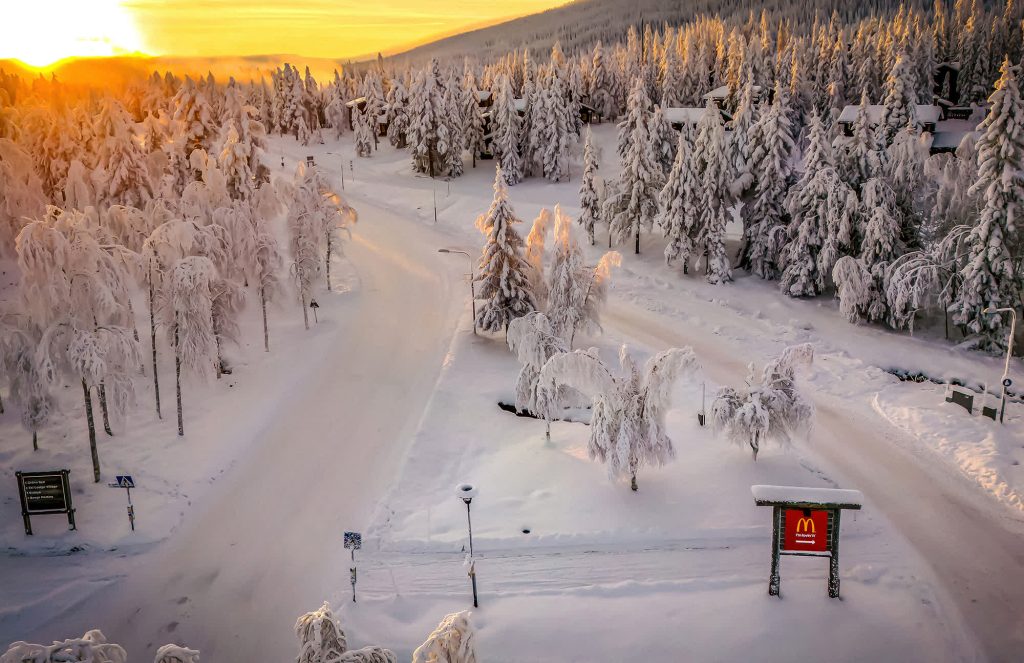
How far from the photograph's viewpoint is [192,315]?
87.9 ft

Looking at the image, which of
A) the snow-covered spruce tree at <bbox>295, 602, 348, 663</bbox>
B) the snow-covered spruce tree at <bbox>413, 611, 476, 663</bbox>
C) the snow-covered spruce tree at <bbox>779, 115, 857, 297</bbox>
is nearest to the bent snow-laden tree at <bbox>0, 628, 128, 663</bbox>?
the snow-covered spruce tree at <bbox>295, 602, 348, 663</bbox>

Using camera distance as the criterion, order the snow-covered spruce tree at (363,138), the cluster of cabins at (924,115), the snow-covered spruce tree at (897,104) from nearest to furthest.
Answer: the snow-covered spruce tree at (897,104)
the cluster of cabins at (924,115)
the snow-covered spruce tree at (363,138)

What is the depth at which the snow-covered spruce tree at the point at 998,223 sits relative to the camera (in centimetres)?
3178

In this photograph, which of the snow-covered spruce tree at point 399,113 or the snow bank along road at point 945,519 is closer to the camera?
the snow bank along road at point 945,519

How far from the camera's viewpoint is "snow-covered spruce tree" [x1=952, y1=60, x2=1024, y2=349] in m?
31.8

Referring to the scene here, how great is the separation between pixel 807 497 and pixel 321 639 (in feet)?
41.2

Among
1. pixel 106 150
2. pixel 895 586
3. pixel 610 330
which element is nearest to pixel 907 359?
pixel 610 330

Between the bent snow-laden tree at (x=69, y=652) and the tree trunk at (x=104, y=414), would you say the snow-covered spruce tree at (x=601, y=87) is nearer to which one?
the tree trunk at (x=104, y=414)

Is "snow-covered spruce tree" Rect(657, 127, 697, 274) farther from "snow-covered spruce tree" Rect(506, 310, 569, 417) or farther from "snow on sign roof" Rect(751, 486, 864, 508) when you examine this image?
"snow on sign roof" Rect(751, 486, 864, 508)

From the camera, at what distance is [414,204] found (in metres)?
69.9

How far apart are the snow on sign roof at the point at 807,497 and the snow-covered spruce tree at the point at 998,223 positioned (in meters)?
20.1

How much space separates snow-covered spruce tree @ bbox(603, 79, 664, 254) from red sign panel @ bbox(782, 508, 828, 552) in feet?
113

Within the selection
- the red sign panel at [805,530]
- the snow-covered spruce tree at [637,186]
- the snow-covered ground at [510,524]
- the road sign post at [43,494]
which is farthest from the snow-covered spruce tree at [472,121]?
the red sign panel at [805,530]

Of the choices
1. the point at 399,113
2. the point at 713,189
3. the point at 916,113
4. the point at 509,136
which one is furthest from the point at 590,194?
the point at 399,113
